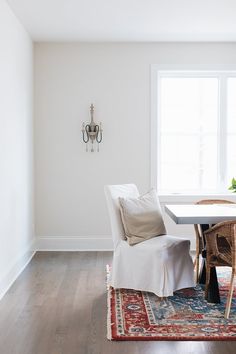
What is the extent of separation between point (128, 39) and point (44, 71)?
1.12 m

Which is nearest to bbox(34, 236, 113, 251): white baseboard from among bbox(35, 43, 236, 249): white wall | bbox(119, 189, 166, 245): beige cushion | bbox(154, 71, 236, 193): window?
bbox(35, 43, 236, 249): white wall

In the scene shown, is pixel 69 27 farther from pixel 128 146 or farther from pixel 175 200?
pixel 175 200

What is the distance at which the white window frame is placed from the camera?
5.77 m

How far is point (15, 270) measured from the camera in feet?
14.8

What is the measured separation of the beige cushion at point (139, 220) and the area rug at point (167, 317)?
50 cm

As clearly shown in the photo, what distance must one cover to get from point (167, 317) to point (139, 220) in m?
0.99

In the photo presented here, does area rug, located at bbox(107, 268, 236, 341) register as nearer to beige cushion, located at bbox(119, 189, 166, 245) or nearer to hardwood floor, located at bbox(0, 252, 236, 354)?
hardwood floor, located at bbox(0, 252, 236, 354)

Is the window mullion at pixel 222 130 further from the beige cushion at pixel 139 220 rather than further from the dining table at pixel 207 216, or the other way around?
the beige cushion at pixel 139 220

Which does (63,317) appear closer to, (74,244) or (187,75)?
(74,244)

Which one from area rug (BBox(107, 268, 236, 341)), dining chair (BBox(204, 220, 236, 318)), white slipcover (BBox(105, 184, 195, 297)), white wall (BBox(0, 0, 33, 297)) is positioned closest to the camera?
area rug (BBox(107, 268, 236, 341))

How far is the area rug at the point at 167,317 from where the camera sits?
3.01 meters

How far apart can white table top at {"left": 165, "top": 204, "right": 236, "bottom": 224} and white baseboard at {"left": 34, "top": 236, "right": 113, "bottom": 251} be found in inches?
74.2

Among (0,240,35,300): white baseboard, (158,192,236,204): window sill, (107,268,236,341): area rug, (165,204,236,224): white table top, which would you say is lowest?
(107,268,236,341): area rug

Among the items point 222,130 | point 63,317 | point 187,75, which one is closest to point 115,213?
point 63,317
